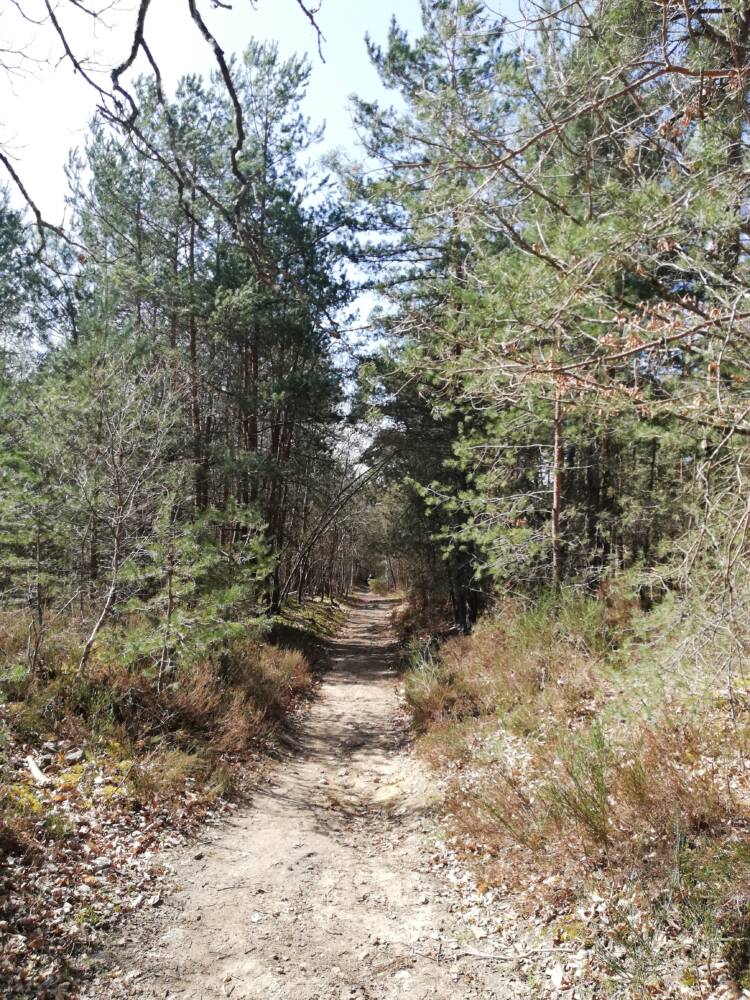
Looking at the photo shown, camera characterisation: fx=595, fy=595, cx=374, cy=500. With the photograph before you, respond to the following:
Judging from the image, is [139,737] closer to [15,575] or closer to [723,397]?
[15,575]

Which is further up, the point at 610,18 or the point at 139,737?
the point at 610,18

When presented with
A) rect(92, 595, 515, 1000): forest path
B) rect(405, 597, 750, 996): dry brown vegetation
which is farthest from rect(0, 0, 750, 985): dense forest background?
rect(92, 595, 515, 1000): forest path

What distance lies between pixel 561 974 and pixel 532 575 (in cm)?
594

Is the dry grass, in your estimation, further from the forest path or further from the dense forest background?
the forest path

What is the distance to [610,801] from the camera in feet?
15.3

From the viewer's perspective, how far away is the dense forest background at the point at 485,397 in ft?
12.4

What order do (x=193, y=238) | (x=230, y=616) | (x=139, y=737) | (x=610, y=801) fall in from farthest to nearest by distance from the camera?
(x=193, y=238) → (x=230, y=616) → (x=139, y=737) → (x=610, y=801)

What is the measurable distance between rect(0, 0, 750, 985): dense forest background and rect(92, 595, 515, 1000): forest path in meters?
1.05

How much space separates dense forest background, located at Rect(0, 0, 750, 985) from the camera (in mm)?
3775

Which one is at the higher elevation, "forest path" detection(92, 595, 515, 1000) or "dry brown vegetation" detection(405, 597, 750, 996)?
"dry brown vegetation" detection(405, 597, 750, 996)

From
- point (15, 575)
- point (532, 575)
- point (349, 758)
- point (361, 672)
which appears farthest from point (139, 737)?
point (361, 672)

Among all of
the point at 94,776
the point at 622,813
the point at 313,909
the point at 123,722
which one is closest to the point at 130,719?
the point at 123,722

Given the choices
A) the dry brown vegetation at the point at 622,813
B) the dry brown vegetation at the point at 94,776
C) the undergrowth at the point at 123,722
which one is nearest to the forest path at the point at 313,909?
the dry brown vegetation at the point at 94,776

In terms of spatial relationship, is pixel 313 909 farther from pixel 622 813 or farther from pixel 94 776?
pixel 94 776
